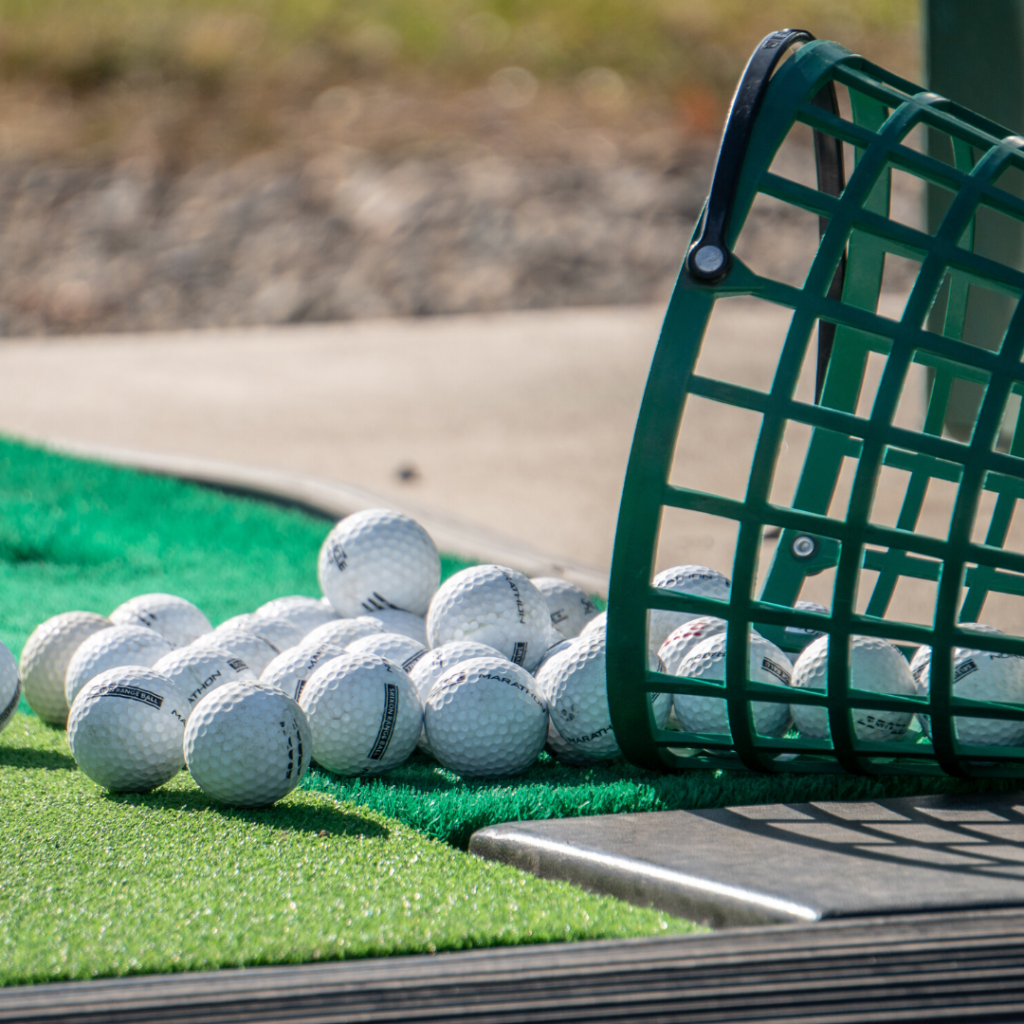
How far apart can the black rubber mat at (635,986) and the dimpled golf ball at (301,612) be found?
1.56m

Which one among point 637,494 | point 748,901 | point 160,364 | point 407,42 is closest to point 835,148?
point 637,494

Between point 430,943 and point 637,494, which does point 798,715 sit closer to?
point 637,494

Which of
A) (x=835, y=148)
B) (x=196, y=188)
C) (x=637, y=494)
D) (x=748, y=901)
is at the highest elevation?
(x=196, y=188)

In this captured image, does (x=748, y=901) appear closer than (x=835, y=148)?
Yes

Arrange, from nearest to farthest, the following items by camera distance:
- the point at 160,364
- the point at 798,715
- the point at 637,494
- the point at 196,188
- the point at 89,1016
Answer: the point at 89,1016 → the point at 637,494 → the point at 798,715 → the point at 160,364 → the point at 196,188

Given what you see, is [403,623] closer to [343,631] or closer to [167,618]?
[343,631]

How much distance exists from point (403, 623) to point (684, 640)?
2.67ft

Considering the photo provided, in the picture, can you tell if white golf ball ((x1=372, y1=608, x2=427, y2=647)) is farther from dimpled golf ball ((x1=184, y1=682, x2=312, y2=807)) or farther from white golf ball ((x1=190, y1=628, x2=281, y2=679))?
dimpled golf ball ((x1=184, y1=682, x2=312, y2=807))

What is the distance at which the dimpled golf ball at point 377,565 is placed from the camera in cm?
303

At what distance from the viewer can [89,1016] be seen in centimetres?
133

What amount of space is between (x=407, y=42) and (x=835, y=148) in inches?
569

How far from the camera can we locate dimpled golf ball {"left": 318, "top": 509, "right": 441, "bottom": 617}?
3027 millimetres

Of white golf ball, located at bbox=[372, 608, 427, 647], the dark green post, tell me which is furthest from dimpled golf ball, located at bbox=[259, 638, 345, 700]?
the dark green post

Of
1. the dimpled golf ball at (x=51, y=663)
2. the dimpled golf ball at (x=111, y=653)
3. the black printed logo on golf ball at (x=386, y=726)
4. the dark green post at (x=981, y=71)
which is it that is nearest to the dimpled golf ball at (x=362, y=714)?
the black printed logo on golf ball at (x=386, y=726)
